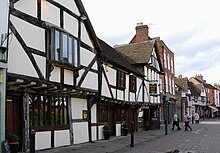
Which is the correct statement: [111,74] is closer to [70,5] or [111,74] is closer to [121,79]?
[121,79]

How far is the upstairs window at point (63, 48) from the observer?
1319 centimetres

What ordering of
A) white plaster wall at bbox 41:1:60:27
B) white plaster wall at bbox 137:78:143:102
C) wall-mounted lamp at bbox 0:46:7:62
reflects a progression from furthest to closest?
white plaster wall at bbox 137:78:143:102, white plaster wall at bbox 41:1:60:27, wall-mounted lamp at bbox 0:46:7:62

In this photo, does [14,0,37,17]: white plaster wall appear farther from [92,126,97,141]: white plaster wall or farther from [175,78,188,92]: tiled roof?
[175,78,188,92]: tiled roof

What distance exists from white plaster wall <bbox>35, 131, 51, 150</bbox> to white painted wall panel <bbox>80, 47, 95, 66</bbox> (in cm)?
440

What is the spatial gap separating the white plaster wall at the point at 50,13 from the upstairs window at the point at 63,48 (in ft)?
1.91

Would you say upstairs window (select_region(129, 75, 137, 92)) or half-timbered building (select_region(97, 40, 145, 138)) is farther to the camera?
upstairs window (select_region(129, 75, 137, 92))

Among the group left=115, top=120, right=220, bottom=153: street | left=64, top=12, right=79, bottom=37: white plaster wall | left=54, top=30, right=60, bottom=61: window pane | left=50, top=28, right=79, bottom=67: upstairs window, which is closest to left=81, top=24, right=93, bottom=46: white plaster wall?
left=64, top=12, right=79, bottom=37: white plaster wall

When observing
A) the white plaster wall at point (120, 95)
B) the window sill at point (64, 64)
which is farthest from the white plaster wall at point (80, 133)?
the white plaster wall at point (120, 95)

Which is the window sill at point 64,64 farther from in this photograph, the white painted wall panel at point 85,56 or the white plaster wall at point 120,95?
the white plaster wall at point 120,95

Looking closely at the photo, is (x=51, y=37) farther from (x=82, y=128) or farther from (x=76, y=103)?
(x=82, y=128)

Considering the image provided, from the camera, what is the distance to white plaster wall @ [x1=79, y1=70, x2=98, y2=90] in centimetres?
1648

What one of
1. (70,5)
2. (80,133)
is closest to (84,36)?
(70,5)

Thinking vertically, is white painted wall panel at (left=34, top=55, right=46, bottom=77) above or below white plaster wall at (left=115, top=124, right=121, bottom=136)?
above

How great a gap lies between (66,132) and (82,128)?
1.73 meters
